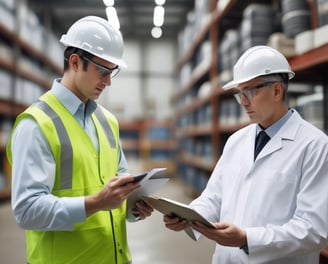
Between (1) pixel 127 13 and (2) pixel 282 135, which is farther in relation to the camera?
→ (1) pixel 127 13

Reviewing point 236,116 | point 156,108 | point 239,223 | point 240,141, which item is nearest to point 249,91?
point 240,141

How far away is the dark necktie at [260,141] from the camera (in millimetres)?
1874

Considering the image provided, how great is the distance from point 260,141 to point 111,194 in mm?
870

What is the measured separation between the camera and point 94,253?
1649 mm

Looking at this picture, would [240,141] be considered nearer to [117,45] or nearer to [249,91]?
[249,91]

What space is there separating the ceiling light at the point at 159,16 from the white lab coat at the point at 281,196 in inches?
425

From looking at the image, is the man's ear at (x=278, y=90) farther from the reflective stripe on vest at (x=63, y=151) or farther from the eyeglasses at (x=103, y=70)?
the reflective stripe on vest at (x=63, y=151)

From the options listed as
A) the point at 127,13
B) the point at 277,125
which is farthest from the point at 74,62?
the point at 127,13

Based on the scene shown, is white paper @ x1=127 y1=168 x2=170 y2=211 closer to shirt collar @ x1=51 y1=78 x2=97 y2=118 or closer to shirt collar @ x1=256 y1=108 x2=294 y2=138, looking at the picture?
shirt collar @ x1=51 y1=78 x2=97 y2=118

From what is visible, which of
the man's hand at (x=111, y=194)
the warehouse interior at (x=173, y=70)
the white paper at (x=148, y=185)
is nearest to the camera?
the man's hand at (x=111, y=194)

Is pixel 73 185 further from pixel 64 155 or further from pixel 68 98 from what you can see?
pixel 68 98

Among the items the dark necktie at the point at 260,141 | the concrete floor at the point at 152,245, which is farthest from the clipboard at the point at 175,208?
the concrete floor at the point at 152,245

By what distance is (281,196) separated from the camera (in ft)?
5.49

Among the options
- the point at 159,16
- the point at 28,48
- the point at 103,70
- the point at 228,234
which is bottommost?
the point at 228,234
